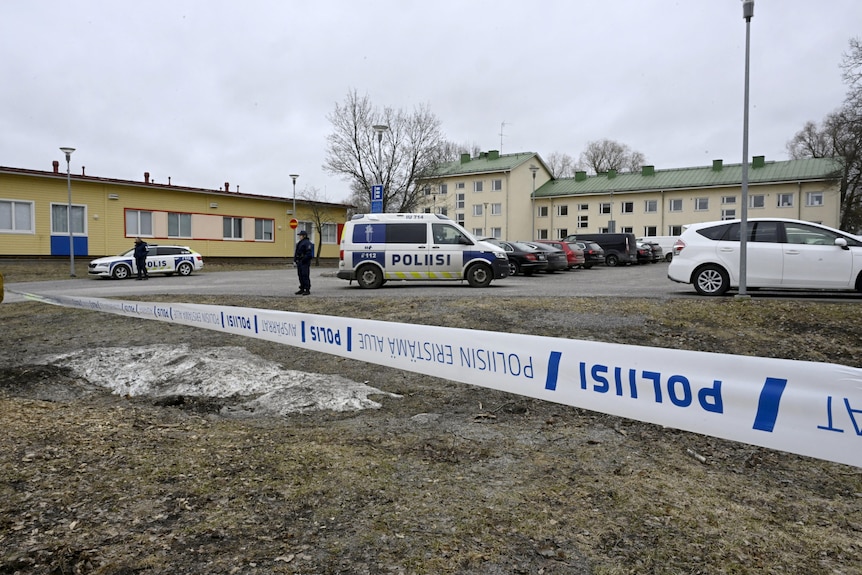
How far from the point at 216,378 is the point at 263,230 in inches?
1337

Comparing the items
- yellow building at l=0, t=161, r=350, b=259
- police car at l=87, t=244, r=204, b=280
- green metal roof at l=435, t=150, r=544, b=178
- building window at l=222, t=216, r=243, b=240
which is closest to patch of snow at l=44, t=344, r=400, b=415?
police car at l=87, t=244, r=204, b=280

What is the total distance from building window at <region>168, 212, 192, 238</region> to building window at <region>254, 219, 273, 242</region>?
15.0 ft

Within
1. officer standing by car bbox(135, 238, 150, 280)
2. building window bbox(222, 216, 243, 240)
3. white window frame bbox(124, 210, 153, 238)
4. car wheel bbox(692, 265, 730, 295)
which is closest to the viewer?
car wheel bbox(692, 265, 730, 295)

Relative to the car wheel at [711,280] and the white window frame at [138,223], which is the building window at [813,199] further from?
the white window frame at [138,223]

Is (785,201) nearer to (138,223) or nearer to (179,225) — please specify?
(179,225)

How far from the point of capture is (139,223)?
32.8 metres

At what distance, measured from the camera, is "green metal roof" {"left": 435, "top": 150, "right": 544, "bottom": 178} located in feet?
221

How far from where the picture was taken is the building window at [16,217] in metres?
28.0

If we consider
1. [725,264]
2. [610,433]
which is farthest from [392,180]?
[610,433]

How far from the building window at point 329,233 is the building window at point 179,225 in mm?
10304

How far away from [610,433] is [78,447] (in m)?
4.01

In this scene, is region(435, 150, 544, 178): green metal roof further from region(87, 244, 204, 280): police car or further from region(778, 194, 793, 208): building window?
region(87, 244, 204, 280): police car

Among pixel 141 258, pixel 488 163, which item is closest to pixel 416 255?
pixel 141 258

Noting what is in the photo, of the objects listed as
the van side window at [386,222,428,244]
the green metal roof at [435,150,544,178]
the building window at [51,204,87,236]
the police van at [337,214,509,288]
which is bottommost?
the police van at [337,214,509,288]
